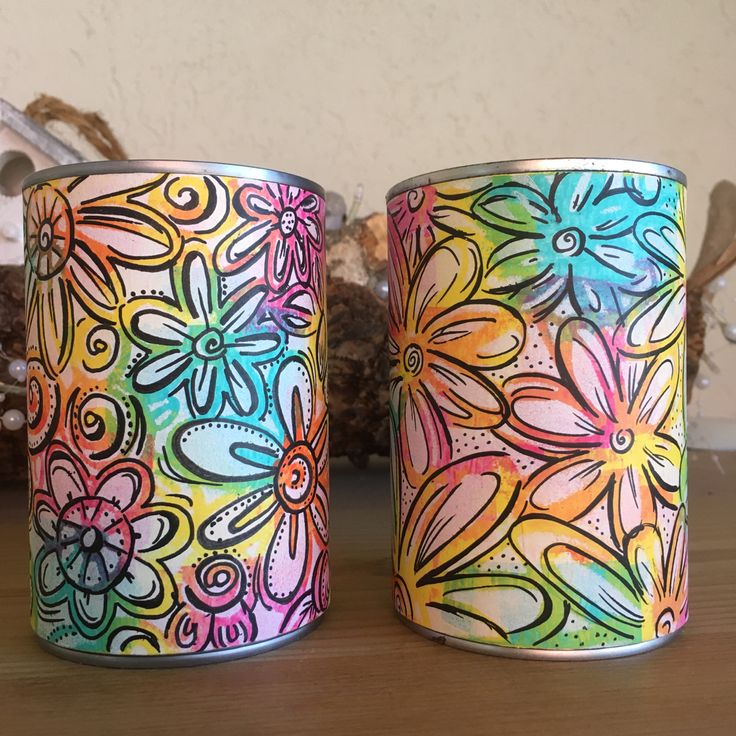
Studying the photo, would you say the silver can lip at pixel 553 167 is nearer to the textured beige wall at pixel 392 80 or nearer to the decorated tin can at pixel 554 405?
the decorated tin can at pixel 554 405

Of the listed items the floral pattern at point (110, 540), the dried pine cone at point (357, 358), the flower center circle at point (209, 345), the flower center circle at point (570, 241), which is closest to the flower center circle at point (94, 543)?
the floral pattern at point (110, 540)

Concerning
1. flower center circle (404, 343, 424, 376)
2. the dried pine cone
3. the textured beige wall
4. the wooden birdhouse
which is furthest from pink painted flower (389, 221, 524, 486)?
the textured beige wall

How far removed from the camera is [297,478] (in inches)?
20.7

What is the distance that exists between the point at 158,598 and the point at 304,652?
97mm

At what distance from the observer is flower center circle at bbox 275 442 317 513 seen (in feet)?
1.69

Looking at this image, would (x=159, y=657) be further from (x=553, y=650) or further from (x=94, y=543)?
(x=553, y=650)

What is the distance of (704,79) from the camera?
4.49 ft

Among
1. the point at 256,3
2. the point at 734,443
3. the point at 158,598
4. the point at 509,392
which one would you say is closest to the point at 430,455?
the point at 509,392

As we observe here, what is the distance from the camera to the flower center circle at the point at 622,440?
0.49 meters

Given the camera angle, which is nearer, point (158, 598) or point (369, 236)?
point (158, 598)

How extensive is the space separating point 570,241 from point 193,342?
0.24m

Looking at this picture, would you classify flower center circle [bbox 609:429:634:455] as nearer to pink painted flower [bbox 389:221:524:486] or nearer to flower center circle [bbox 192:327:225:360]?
pink painted flower [bbox 389:221:524:486]

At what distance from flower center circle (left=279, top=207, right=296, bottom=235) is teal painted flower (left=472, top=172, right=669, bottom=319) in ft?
0.41

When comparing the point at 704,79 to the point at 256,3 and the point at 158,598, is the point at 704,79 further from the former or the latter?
the point at 158,598
